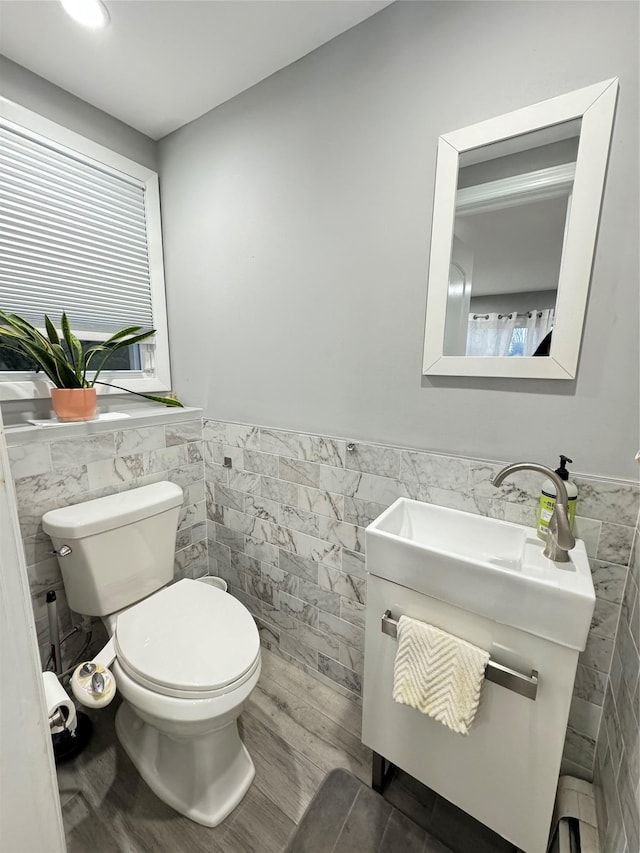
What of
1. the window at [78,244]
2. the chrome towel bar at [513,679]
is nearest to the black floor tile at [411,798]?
the chrome towel bar at [513,679]

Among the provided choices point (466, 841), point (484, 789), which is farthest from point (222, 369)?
point (466, 841)

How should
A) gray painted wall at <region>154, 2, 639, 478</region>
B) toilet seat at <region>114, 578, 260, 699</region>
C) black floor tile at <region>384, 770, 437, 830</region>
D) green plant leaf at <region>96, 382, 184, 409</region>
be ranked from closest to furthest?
gray painted wall at <region>154, 2, 639, 478</region>, toilet seat at <region>114, 578, 260, 699</region>, black floor tile at <region>384, 770, 437, 830</region>, green plant leaf at <region>96, 382, 184, 409</region>

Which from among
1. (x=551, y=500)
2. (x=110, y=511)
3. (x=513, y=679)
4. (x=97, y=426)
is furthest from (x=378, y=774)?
(x=97, y=426)

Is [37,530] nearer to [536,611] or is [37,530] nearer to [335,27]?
[536,611]

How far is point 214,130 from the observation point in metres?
1.47

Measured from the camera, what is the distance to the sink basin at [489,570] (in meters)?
0.76

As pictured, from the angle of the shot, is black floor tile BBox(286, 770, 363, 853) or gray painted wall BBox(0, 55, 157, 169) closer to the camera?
black floor tile BBox(286, 770, 363, 853)

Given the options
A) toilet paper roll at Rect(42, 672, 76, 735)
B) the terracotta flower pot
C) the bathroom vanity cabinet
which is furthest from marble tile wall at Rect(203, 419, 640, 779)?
toilet paper roll at Rect(42, 672, 76, 735)

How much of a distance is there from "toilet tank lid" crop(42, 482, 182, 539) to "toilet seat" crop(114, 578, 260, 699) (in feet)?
1.02

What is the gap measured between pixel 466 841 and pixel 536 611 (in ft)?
2.73

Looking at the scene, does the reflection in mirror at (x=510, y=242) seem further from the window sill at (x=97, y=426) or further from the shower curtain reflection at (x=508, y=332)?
the window sill at (x=97, y=426)

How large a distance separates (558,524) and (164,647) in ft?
3.79

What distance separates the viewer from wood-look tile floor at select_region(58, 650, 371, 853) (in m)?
1.01

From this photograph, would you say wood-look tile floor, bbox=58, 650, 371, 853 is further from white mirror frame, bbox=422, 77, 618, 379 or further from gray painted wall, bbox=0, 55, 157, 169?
gray painted wall, bbox=0, 55, 157, 169
